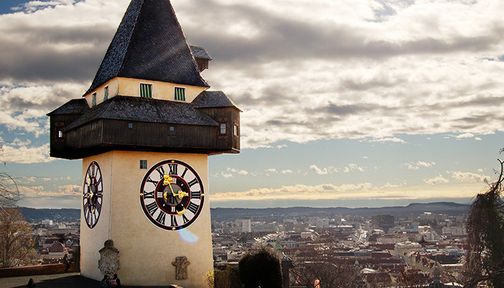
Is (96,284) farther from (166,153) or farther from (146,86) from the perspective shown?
(146,86)

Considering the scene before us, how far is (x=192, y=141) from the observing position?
2617 cm

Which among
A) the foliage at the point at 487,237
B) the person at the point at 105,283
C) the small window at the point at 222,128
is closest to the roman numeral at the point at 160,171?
the small window at the point at 222,128

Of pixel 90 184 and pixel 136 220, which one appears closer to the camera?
pixel 136 220

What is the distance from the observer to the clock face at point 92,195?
27078mm

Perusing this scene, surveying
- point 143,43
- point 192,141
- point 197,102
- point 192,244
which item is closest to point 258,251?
point 192,244

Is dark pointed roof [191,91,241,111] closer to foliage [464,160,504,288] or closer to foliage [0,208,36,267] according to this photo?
foliage [464,160,504,288]

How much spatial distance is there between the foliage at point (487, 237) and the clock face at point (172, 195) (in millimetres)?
11397

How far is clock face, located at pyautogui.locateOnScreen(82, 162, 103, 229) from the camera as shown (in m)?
27.1

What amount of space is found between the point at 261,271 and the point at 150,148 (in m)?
6.17

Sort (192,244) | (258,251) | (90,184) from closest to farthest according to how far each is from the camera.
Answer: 1. (258,251)
2. (192,244)
3. (90,184)

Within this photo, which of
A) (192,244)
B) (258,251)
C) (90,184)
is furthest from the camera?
(90,184)

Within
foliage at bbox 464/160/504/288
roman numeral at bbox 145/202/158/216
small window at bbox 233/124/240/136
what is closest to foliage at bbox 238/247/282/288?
roman numeral at bbox 145/202/158/216

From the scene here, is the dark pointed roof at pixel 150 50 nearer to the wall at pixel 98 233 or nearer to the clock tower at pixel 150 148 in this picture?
the clock tower at pixel 150 148

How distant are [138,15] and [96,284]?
10.8 m
